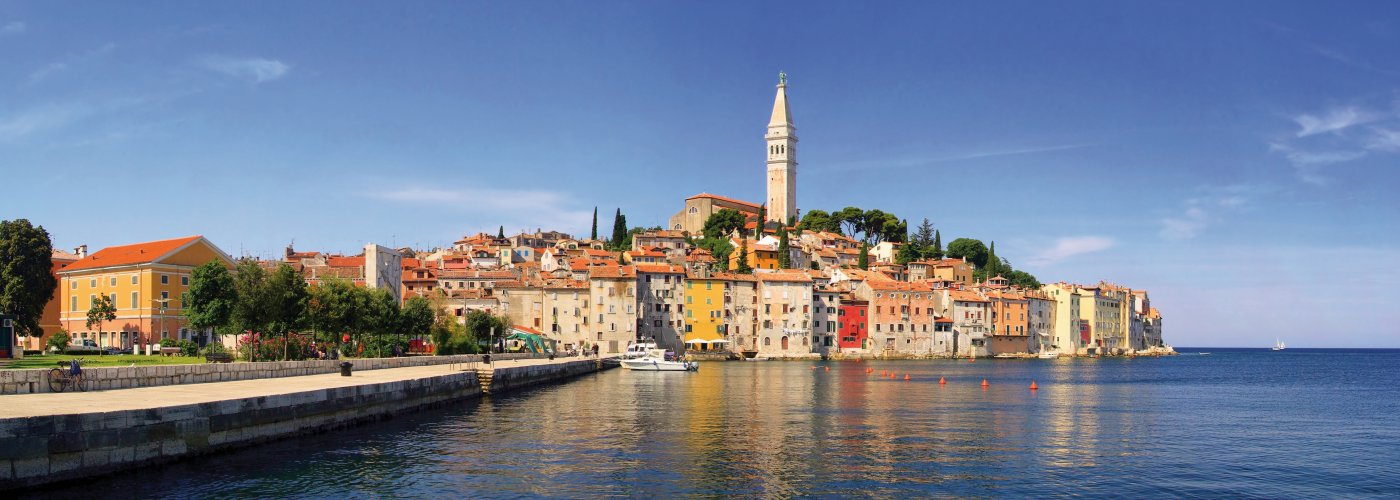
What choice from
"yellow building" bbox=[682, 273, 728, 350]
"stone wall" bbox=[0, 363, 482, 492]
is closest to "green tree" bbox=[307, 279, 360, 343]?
"stone wall" bbox=[0, 363, 482, 492]

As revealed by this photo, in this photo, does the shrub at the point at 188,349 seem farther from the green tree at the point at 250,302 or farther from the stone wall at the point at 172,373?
the stone wall at the point at 172,373

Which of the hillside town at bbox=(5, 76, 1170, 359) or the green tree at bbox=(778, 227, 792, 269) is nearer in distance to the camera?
the hillside town at bbox=(5, 76, 1170, 359)

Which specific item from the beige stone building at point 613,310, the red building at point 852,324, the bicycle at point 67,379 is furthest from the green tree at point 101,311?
the red building at point 852,324

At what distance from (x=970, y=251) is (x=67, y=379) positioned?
156865 mm

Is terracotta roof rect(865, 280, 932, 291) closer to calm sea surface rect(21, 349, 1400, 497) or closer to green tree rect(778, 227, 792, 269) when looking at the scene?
green tree rect(778, 227, 792, 269)

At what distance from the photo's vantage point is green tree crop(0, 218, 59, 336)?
188ft

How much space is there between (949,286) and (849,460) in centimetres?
11977

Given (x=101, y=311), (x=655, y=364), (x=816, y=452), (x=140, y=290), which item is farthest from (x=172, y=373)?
(x=655, y=364)

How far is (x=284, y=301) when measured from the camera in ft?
168

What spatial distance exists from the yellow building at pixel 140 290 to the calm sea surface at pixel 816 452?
3010 centimetres

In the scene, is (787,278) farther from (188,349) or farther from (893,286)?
(188,349)

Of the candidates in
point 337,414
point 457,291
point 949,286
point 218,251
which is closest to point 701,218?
point 949,286

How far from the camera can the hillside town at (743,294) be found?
115 meters

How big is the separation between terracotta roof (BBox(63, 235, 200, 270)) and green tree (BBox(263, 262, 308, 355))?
2052 cm
